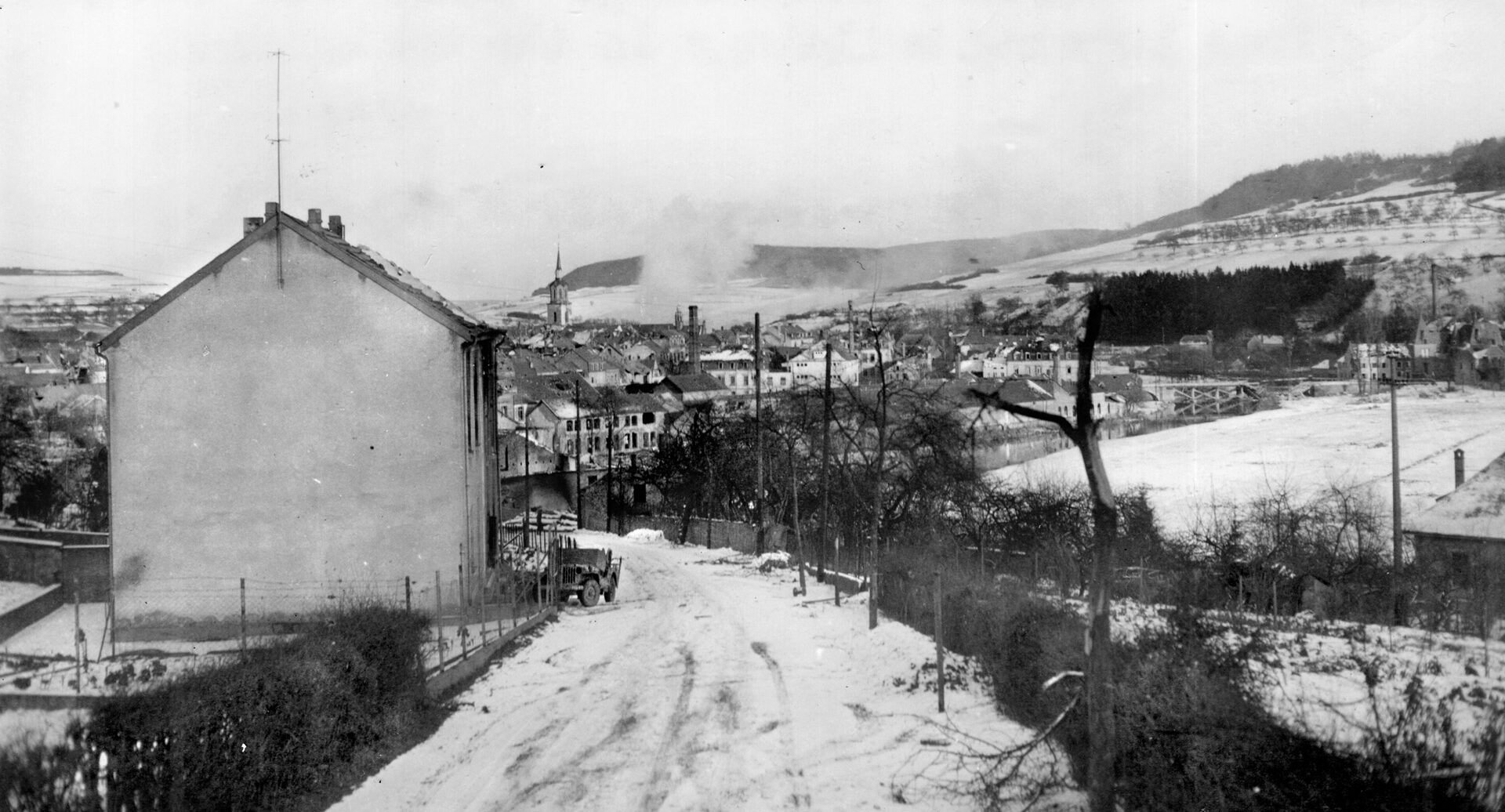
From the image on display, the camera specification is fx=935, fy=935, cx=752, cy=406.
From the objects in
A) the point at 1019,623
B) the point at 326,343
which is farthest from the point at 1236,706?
the point at 326,343

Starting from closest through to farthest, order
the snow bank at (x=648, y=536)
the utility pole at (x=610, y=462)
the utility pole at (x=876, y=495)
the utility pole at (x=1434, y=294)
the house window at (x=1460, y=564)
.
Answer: the utility pole at (x=876, y=495) < the house window at (x=1460, y=564) < the utility pole at (x=1434, y=294) < the snow bank at (x=648, y=536) < the utility pole at (x=610, y=462)

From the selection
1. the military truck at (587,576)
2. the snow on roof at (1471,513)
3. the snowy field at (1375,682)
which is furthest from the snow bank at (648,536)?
the snowy field at (1375,682)

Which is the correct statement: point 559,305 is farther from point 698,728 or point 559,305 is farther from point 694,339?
point 698,728

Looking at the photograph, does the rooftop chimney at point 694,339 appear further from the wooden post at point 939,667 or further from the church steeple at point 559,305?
the wooden post at point 939,667

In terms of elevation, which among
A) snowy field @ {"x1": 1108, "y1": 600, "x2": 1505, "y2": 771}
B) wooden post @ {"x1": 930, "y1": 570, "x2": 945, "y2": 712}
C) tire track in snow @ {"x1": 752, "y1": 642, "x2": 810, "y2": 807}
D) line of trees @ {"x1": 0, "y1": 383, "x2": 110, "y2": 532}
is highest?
line of trees @ {"x1": 0, "y1": 383, "x2": 110, "y2": 532}

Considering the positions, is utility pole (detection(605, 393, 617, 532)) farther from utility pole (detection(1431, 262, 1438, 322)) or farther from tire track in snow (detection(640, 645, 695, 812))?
utility pole (detection(1431, 262, 1438, 322))

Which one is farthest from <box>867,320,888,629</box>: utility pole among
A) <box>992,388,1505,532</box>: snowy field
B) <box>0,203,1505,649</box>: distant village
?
<box>992,388,1505,532</box>: snowy field
